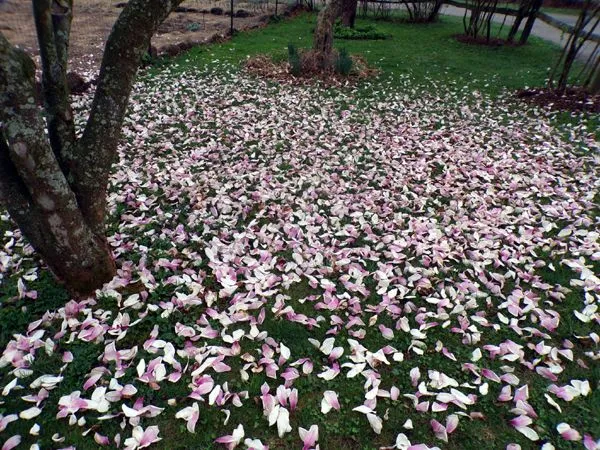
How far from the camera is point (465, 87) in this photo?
890cm

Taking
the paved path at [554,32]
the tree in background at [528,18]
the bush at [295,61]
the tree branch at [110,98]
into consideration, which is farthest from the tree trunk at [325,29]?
the tree branch at [110,98]

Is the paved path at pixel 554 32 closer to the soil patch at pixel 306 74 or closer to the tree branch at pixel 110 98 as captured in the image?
the soil patch at pixel 306 74

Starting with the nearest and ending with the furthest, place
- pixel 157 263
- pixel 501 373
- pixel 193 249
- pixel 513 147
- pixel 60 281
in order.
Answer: pixel 501 373 → pixel 60 281 → pixel 157 263 → pixel 193 249 → pixel 513 147

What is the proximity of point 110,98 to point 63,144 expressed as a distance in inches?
17.7

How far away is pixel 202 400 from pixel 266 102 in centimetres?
615

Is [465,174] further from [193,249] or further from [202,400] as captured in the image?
[202,400]

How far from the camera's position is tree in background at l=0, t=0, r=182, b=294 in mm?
2350

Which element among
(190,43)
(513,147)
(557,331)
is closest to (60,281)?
(557,331)

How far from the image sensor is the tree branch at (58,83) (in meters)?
2.63

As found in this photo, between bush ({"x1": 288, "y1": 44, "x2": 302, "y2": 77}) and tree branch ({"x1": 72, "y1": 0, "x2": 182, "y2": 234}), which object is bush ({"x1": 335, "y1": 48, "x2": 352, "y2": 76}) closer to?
bush ({"x1": 288, "y1": 44, "x2": 302, "y2": 77})

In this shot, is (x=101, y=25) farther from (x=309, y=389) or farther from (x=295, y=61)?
(x=309, y=389)

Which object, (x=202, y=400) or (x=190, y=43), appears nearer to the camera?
(x=202, y=400)

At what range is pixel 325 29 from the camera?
912 centimetres

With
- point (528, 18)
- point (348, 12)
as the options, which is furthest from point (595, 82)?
point (348, 12)
